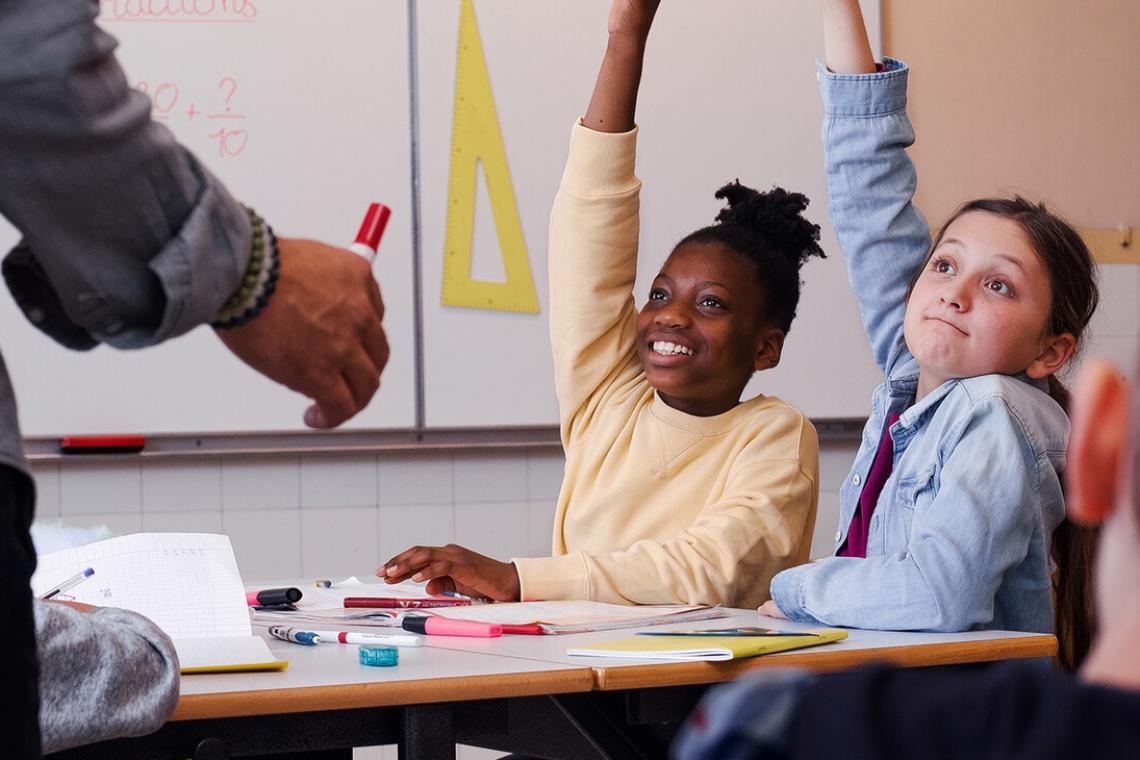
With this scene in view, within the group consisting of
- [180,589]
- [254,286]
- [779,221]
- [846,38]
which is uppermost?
[846,38]

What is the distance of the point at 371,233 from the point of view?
775 millimetres

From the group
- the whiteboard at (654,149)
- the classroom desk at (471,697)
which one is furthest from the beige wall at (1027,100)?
the classroom desk at (471,697)

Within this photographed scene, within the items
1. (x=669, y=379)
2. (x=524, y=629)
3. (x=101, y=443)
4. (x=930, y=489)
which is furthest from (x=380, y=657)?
(x=101, y=443)

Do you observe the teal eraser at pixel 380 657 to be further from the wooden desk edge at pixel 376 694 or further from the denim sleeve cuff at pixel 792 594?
the denim sleeve cuff at pixel 792 594

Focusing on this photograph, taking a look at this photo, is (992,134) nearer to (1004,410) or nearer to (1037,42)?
(1037,42)

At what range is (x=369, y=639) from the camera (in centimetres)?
123

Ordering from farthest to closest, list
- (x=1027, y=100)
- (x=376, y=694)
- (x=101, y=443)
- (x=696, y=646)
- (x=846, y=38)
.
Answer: (x=1027, y=100) → (x=101, y=443) → (x=846, y=38) → (x=696, y=646) → (x=376, y=694)

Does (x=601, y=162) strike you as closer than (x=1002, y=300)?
No

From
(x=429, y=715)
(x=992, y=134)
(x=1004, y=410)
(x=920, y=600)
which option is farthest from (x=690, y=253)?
(x=992, y=134)

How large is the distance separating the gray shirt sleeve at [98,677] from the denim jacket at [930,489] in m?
0.79

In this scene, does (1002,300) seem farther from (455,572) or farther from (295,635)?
(295,635)

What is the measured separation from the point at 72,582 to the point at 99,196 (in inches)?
28.3

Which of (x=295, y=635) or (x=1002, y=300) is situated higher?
(x=1002, y=300)

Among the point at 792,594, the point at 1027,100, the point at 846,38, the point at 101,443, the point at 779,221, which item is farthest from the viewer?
the point at 1027,100
